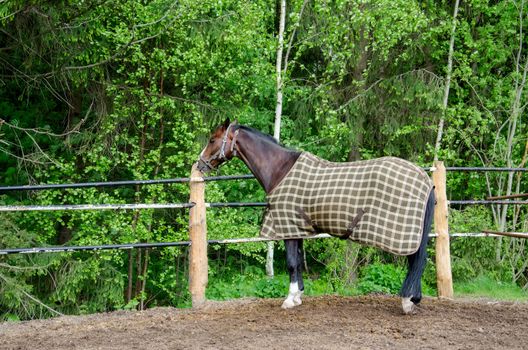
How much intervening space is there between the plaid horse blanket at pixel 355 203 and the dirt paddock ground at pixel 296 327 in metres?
0.69

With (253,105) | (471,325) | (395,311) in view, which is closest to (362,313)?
(395,311)

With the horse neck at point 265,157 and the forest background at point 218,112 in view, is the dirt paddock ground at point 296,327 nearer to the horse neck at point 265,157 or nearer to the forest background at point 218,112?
the horse neck at point 265,157

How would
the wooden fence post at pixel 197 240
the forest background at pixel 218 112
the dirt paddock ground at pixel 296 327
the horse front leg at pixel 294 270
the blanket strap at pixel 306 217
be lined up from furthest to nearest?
the forest background at pixel 218 112 < the wooden fence post at pixel 197 240 < the horse front leg at pixel 294 270 < the blanket strap at pixel 306 217 < the dirt paddock ground at pixel 296 327

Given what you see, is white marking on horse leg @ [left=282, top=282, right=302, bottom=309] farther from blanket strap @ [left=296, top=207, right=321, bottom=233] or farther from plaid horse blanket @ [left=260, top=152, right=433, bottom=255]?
blanket strap @ [left=296, top=207, right=321, bottom=233]

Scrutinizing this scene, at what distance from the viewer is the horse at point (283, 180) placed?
224 inches

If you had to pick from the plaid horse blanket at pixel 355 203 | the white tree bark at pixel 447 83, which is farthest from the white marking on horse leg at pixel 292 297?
the white tree bark at pixel 447 83

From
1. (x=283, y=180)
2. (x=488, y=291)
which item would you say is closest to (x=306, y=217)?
(x=283, y=180)

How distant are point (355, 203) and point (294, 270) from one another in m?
0.92

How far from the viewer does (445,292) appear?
6.70 metres

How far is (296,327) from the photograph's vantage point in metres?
5.40

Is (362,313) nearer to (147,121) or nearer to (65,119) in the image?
(147,121)

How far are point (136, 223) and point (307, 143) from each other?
3189 mm

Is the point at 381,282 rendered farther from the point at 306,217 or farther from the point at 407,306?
the point at 306,217

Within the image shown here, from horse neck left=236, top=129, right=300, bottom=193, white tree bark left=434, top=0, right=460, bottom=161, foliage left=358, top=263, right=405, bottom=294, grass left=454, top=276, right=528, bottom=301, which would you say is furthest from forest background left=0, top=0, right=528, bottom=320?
horse neck left=236, top=129, right=300, bottom=193
